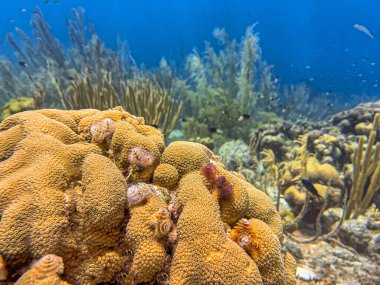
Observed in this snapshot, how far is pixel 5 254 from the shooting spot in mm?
1436

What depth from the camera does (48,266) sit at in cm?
139

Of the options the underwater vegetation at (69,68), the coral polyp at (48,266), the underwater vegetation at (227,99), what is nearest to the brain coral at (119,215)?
the coral polyp at (48,266)

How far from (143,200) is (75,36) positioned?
14270 mm

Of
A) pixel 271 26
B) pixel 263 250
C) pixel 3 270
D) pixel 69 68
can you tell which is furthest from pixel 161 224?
pixel 271 26

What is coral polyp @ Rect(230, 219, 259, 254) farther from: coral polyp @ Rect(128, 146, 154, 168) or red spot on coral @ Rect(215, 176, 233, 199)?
coral polyp @ Rect(128, 146, 154, 168)

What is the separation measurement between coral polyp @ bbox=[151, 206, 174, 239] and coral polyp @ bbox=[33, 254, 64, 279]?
0.59 metres

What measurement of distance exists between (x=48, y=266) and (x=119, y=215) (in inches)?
19.1

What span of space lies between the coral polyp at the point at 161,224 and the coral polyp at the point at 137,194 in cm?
15

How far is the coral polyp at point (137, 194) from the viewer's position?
69.1 inches

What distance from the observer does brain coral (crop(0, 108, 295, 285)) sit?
1.50 meters

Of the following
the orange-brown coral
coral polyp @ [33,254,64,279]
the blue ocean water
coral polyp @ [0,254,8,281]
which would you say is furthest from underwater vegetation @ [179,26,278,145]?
the blue ocean water

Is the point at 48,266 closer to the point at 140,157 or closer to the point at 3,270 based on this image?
the point at 3,270

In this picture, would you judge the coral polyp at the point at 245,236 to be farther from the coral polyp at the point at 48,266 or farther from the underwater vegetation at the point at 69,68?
the underwater vegetation at the point at 69,68

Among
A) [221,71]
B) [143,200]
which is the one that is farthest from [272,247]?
[221,71]
